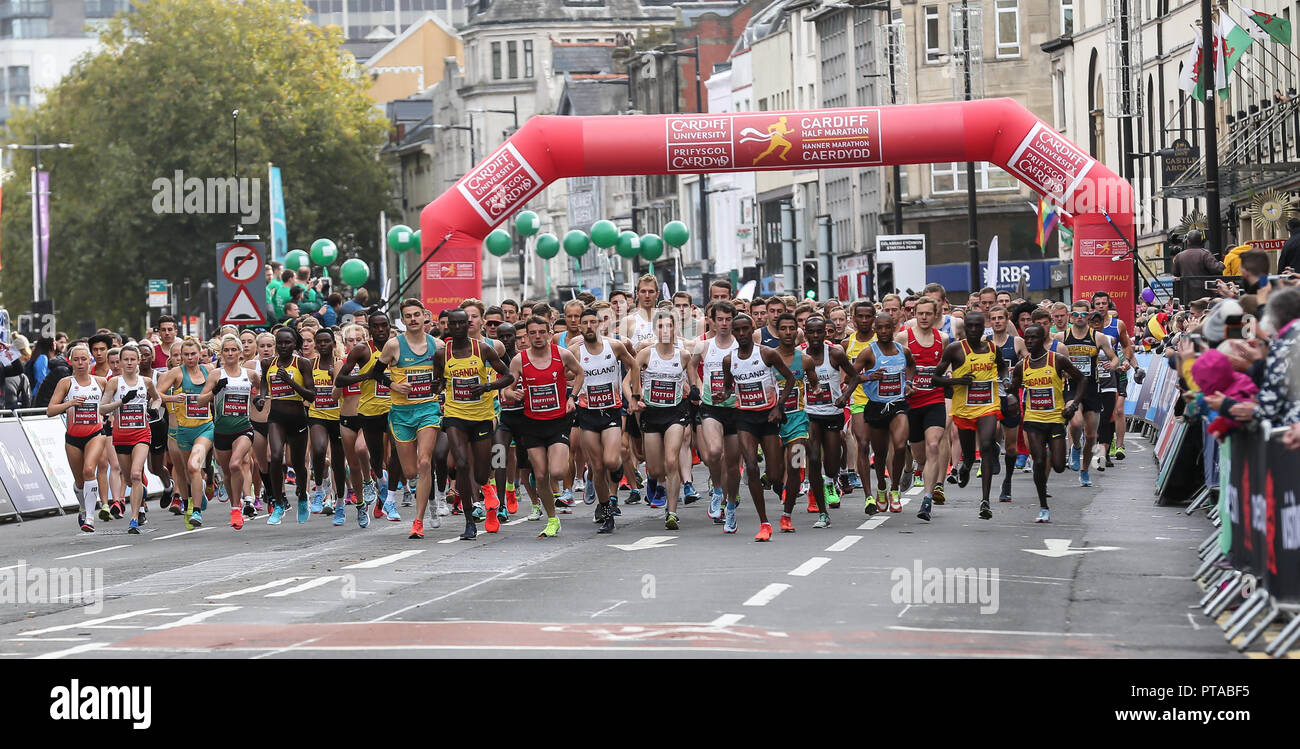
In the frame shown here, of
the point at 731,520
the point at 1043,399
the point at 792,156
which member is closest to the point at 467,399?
the point at 731,520

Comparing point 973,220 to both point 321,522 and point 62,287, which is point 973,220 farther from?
point 62,287

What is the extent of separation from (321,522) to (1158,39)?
3673cm

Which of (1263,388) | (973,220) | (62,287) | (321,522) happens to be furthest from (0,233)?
(1263,388)

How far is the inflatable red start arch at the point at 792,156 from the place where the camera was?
30.1 m

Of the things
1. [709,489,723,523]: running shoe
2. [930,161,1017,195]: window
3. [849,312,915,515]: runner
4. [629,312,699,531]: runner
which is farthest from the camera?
[930,161,1017,195]: window

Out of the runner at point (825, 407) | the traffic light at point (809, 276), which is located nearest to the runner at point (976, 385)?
the runner at point (825, 407)

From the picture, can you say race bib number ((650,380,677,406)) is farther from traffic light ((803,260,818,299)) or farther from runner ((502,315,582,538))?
traffic light ((803,260,818,299))

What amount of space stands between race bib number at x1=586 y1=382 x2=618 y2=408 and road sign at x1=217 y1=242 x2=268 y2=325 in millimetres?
8661

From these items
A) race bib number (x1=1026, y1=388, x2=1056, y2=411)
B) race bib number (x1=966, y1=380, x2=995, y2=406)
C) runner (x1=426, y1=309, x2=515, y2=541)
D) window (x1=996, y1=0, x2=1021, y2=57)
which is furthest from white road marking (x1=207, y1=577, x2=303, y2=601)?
window (x1=996, y1=0, x2=1021, y2=57)

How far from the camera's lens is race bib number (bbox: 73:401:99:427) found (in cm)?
2236

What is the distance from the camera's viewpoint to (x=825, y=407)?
19.4 m

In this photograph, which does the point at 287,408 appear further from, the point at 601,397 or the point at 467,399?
the point at 601,397

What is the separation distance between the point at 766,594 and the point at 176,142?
6807cm
